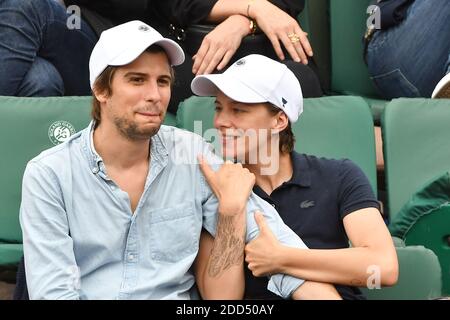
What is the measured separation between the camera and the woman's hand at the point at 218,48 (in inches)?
111

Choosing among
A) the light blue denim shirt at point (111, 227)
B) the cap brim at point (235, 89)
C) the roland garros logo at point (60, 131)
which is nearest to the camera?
the light blue denim shirt at point (111, 227)

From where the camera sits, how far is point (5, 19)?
2.71 meters

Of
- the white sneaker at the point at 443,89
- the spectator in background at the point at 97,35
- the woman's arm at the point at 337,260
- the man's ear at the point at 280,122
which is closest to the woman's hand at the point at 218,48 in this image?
the spectator in background at the point at 97,35

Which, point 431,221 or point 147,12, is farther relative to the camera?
point 147,12

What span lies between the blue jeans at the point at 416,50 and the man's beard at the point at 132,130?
3.94ft

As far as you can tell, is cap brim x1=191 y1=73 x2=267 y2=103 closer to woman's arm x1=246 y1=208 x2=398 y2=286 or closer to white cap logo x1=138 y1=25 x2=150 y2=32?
white cap logo x1=138 y1=25 x2=150 y2=32

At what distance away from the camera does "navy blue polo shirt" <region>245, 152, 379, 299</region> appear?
87.7 inches

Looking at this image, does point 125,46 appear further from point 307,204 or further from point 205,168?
point 307,204

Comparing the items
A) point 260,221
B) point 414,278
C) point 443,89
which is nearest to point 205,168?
point 260,221

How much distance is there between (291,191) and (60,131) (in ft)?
2.40

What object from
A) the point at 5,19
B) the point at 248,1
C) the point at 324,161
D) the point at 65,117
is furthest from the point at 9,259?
the point at 248,1

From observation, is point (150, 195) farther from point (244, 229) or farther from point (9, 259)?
point (9, 259)

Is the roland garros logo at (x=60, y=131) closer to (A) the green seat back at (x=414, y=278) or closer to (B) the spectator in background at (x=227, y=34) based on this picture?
(B) the spectator in background at (x=227, y=34)

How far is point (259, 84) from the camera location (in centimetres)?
231
